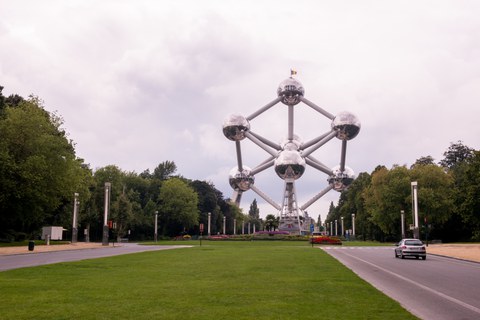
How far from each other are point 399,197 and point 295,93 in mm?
28024

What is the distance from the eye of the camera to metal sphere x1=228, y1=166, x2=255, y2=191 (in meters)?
102

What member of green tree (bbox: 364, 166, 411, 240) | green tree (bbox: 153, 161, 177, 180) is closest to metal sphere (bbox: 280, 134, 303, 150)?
green tree (bbox: 364, 166, 411, 240)

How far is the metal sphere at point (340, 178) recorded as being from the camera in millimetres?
101000

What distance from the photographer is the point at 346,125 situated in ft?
299

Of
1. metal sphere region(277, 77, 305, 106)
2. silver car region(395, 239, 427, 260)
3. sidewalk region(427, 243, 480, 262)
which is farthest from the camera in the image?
metal sphere region(277, 77, 305, 106)

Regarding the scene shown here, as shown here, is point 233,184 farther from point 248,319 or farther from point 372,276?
point 248,319

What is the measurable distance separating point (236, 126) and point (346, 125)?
19.3 metres

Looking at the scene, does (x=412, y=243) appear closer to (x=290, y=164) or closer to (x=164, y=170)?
(x=290, y=164)

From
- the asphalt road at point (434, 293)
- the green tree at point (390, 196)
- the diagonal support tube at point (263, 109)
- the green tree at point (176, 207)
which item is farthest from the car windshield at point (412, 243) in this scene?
the green tree at point (176, 207)

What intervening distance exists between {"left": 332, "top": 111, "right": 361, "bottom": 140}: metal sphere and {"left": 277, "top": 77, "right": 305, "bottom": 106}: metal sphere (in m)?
8.08

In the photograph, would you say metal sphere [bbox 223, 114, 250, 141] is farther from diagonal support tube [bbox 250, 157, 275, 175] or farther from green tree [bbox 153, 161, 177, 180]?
green tree [bbox 153, 161, 177, 180]

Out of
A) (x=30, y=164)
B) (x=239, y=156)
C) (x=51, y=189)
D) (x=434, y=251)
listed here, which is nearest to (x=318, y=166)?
(x=239, y=156)

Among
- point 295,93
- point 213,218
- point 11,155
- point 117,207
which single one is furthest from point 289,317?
point 213,218

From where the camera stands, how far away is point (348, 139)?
309 feet
